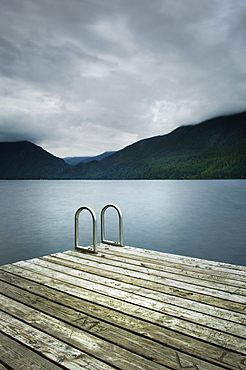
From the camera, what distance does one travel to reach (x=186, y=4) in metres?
22.2

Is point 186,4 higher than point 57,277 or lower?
higher

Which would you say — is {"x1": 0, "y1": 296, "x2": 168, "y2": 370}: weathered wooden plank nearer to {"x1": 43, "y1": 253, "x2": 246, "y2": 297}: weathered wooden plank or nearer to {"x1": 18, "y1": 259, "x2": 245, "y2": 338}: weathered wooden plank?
{"x1": 18, "y1": 259, "x2": 245, "y2": 338}: weathered wooden plank

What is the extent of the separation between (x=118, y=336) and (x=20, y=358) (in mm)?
731

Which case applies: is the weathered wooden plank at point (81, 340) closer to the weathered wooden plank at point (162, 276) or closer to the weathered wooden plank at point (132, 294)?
the weathered wooden plank at point (132, 294)

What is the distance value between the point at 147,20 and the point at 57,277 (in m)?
29.9

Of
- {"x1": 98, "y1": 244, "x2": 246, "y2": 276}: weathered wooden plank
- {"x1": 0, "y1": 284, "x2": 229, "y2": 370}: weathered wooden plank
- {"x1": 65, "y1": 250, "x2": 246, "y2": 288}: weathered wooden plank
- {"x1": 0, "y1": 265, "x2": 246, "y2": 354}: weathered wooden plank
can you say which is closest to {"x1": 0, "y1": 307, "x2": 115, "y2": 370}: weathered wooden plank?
{"x1": 0, "y1": 284, "x2": 229, "y2": 370}: weathered wooden plank

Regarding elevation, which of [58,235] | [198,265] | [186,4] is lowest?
[58,235]

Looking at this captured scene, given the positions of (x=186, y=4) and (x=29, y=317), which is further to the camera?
(x=186, y=4)

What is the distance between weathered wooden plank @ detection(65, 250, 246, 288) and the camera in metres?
3.54

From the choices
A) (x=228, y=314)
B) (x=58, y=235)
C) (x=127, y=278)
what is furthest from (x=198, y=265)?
(x=58, y=235)

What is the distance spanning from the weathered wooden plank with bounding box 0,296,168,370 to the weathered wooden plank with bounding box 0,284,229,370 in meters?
0.05

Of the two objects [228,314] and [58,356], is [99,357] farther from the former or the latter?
[228,314]

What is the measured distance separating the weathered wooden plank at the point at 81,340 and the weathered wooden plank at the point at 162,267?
1666 millimetres

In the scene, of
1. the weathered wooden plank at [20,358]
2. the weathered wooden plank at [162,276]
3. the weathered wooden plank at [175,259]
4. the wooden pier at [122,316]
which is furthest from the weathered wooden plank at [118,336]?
the weathered wooden plank at [175,259]
